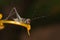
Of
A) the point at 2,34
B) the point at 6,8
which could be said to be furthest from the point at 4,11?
the point at 2,34

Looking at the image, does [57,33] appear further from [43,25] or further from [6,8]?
[6,8]

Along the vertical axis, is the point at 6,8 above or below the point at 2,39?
above

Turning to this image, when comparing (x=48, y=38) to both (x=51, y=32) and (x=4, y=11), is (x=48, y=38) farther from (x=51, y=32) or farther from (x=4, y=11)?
(x=4, y=11)

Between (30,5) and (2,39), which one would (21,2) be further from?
(2,39)

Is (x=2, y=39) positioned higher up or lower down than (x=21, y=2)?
lower down

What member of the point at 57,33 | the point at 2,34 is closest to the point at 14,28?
the point at 2,34

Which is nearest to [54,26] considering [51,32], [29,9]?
[51,32]

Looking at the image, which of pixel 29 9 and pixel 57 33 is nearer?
pixel 29 9
